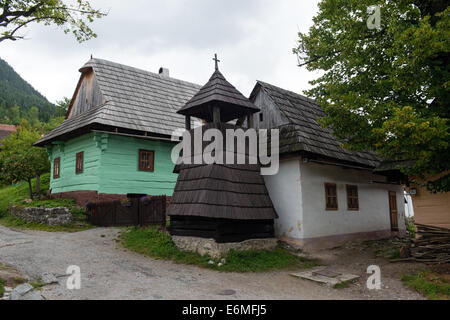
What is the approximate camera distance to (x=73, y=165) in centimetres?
1670

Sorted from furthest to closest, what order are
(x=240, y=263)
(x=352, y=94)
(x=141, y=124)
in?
(x=141, y=124), (x=240, y=263), (x=352, y=94)

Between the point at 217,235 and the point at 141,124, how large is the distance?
877 centimetres

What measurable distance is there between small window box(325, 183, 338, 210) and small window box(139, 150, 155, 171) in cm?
878

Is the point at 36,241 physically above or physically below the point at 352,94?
below

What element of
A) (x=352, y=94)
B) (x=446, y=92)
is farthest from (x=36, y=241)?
(x=446, y=92)

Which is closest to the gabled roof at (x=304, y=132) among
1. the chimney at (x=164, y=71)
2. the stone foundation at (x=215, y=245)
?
the stone foundation at (x=215, y=245)

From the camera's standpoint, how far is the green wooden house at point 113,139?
15.0 meters

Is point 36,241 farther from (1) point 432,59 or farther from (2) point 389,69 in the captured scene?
(1) point 432,59

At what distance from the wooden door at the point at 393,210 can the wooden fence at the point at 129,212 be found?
10.4m

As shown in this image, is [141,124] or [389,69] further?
[141,124]

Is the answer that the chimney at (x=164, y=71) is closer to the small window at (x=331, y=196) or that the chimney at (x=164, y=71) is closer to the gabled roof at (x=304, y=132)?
the gabled roof at (x=304, y=132)

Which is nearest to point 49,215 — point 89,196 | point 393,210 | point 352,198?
point 89,196

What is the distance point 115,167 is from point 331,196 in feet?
32.0

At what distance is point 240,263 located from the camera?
28.9ft
